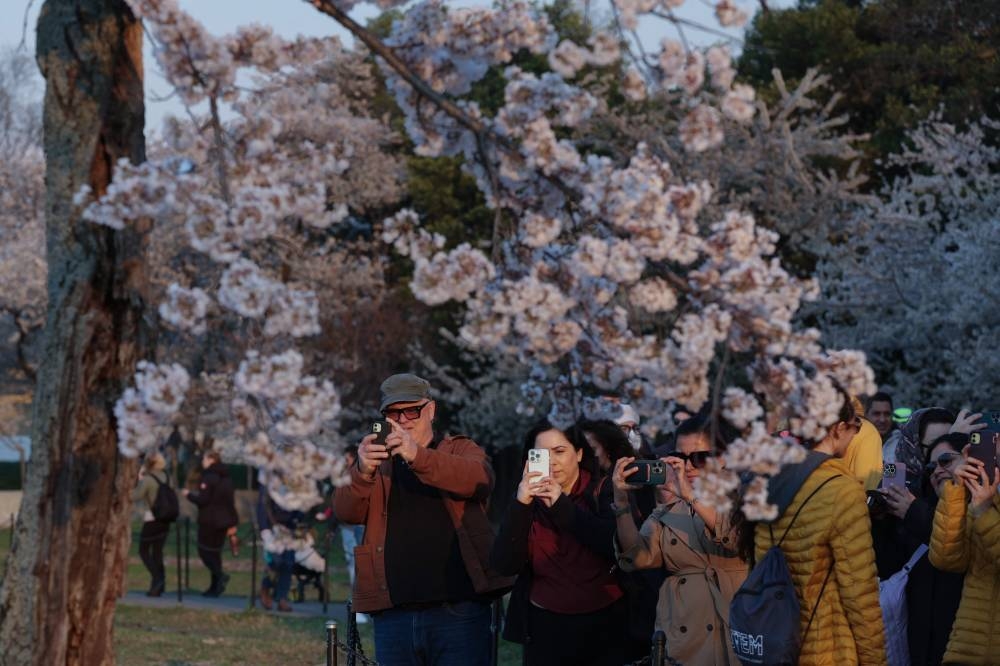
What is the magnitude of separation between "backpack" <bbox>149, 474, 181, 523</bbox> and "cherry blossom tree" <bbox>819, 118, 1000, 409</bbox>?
1002 cm

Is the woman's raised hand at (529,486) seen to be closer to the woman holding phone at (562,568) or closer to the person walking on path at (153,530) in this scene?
the woman holding phone at (562,568)

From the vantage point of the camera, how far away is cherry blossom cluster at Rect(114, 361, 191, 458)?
14.4ft

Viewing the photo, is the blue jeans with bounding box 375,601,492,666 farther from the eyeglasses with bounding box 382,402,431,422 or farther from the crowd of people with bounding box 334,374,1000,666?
the eyeglasses with bounding box 382,402,431,422

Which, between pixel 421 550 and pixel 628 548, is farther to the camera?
pixel 421 550

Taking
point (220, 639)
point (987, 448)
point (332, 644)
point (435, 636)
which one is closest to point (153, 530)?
point (220, 639)

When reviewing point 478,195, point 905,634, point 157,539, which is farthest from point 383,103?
point 905,634

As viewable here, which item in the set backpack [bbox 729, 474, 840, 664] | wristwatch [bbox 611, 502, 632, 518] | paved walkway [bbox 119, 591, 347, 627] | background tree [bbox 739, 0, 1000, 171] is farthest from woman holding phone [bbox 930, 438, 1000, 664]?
background tree [bbox 739, 0, 1000, 171]

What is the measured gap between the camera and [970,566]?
20.4 ft

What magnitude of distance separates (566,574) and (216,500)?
1405cm

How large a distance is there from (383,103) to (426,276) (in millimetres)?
38798

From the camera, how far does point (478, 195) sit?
119 ft

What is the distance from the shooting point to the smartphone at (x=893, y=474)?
7143mm

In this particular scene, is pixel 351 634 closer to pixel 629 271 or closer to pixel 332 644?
pixel 332 644

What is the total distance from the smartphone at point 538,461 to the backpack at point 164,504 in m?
13.9
